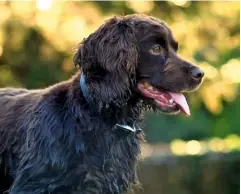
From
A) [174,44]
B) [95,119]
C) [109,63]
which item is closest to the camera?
[109,63]

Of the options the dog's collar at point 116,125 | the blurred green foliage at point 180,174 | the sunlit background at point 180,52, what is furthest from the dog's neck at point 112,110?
the blurred green foliage at point 180,174

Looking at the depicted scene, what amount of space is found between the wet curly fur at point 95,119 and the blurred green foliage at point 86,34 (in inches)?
169

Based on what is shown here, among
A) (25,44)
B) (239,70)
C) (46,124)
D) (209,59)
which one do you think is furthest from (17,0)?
(46,124)

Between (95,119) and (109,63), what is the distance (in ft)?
1.48

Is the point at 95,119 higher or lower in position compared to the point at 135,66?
lower

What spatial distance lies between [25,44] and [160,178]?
286cm

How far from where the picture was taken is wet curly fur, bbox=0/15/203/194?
589cm

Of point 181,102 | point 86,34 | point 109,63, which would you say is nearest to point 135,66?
point 109,63

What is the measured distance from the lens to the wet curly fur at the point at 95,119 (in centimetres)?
589

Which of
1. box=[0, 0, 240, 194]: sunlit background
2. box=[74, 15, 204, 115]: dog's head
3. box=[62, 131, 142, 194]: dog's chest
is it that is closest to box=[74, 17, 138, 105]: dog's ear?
box=[74, 15, 204, 115]: dog's head

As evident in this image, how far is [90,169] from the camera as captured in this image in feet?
19.5

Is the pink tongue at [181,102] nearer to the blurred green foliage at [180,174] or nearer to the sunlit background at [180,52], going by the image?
the sunlit background at [180,52]

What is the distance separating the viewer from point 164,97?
6.03 metres

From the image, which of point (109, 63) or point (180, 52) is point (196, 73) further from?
point (180, 52)
